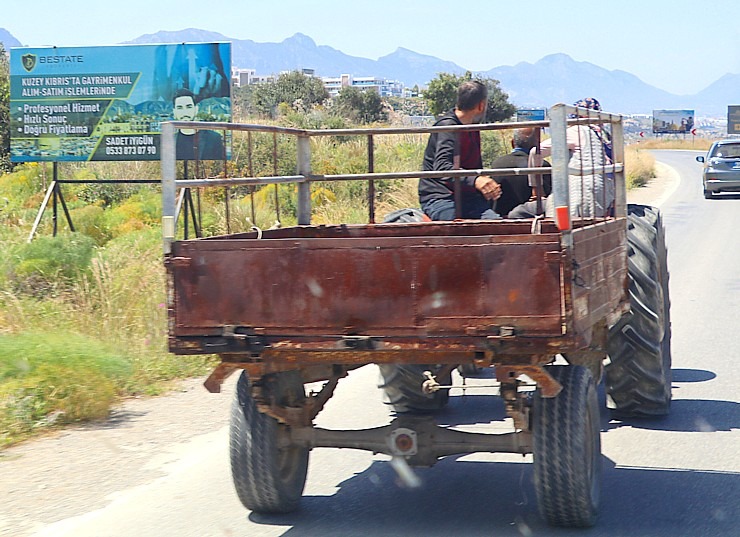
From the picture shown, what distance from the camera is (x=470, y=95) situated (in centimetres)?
752

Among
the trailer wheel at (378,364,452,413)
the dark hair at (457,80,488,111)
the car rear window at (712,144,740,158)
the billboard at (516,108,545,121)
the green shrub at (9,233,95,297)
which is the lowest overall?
the trailer wheel at (378,364,452,413)

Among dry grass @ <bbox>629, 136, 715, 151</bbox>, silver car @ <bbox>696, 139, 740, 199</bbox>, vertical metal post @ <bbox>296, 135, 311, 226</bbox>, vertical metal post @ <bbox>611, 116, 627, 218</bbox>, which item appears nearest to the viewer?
vertical metal post @ <bbox>611, 116, 627, 218</bbox>

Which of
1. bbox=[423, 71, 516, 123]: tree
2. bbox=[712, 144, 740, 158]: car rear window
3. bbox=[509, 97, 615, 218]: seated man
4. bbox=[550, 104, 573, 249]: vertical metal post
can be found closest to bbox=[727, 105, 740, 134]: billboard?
bbox=[423, 71, 516, 123]: tree

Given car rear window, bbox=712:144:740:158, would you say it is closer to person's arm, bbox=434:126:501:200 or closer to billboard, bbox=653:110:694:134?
person's arm, bbox=434:126:501:200

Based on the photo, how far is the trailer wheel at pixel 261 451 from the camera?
5.42m

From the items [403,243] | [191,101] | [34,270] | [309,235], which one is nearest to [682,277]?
[191,101]

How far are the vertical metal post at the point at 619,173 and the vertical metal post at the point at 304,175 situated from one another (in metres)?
1.93

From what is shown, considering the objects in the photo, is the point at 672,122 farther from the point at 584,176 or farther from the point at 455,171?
the point at 455,171

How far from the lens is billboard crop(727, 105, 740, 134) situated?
10919 centimetres

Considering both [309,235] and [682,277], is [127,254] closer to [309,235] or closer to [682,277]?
[309,235]

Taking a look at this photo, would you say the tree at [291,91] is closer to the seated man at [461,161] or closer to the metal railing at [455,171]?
the seated man at [461,161]

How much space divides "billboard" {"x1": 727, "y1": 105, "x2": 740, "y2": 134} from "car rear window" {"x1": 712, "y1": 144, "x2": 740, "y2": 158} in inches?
3117

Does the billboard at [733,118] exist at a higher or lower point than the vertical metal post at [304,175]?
higher

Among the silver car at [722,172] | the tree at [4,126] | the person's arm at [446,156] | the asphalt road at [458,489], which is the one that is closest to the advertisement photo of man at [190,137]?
the asphalt road at [458,489]
